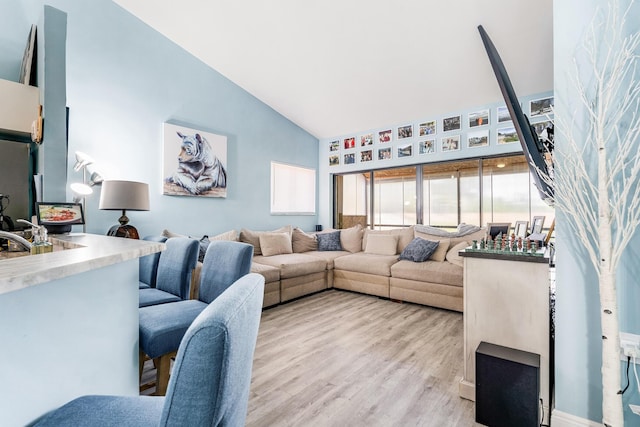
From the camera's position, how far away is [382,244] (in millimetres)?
4746

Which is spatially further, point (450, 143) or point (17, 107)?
point (450, 143)

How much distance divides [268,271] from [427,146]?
3261 millimetres

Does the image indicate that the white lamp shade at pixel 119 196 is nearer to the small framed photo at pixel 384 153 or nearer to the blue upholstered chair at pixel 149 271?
the blue upholstered chair at pixel 149 271

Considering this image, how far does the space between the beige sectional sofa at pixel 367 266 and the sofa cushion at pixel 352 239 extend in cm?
2

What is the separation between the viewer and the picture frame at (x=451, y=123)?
4.60 m

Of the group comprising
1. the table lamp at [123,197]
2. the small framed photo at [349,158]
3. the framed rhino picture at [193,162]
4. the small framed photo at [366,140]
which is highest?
the small framed photo at [366,140]

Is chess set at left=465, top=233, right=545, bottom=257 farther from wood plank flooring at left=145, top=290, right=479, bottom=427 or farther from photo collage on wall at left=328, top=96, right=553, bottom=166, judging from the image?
photo collage on wall at left=328, top=96, right=553, bottom=166

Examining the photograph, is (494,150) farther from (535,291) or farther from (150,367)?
(150,367)

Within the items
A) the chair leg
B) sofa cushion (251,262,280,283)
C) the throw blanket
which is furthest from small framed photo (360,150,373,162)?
the chair leg

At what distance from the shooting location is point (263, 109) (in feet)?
16.8

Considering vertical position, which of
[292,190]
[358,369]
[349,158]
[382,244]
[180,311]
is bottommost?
[358,369]

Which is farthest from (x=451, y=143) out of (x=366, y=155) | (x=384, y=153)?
(x=366, y=155)

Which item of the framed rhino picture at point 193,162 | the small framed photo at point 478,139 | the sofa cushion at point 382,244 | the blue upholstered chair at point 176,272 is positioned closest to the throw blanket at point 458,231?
the sofa cushion at point 382,244

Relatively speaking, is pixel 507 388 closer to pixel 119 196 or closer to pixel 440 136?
pixel 119 196
